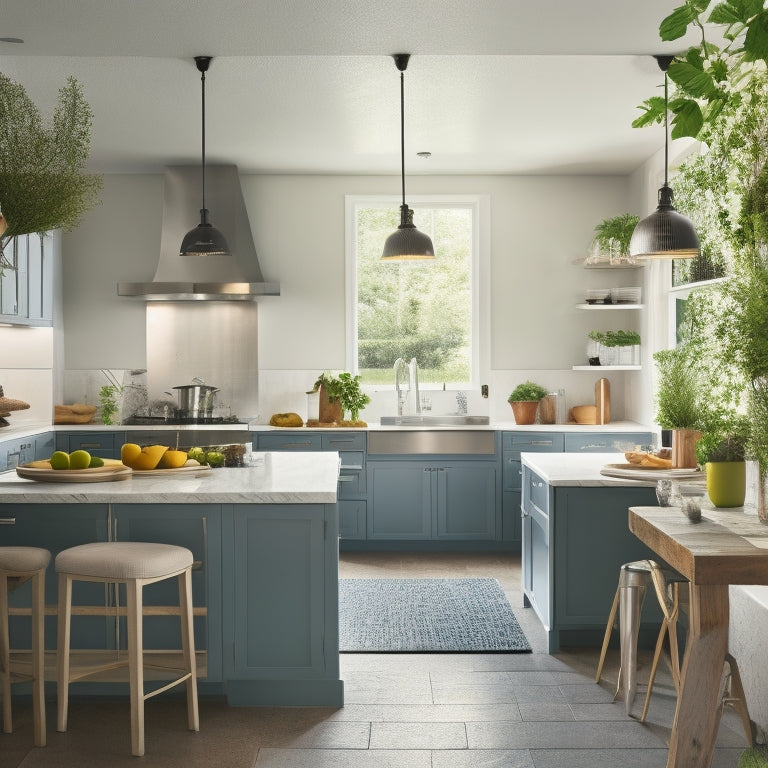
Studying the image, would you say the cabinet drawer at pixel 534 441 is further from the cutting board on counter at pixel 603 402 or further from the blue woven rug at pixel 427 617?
the blue woven rug at pixel 427 617

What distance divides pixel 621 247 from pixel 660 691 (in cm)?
363

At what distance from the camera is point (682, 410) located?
4121mm

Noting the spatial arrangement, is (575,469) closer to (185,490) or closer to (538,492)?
(538,492)

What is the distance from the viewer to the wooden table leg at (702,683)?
2480 millimetres

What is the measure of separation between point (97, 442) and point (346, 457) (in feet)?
Answer: 5.69

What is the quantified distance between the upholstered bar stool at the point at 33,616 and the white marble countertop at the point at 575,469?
2.13 metres

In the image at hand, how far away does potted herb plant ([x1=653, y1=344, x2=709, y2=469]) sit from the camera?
4.04 meters

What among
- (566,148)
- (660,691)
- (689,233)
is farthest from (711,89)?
(566,148)

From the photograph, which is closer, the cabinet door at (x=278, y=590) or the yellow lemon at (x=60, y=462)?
the cabinet door at (x=278, y=590)

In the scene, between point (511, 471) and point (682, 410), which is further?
point (511, 471)

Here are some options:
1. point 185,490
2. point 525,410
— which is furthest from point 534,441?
point 185,490

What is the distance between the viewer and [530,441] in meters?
6.41

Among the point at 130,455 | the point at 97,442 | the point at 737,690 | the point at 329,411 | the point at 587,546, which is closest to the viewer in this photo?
the point at 737,690

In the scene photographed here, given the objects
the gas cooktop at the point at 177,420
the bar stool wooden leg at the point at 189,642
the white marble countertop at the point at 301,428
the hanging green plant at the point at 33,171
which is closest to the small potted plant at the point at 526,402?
the white marble countertop at the point at 301,428
